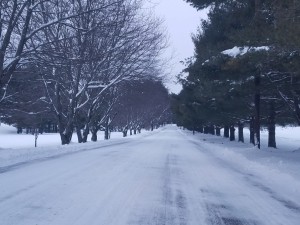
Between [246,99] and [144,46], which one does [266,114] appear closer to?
[246,99]

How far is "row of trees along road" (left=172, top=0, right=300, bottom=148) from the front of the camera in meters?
12.4

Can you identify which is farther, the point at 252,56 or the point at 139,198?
the point at 252,56

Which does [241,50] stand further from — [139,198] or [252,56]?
[139,198]

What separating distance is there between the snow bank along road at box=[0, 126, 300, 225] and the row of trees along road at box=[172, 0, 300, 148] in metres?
4.33

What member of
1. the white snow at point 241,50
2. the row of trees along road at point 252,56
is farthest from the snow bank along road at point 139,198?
the white snow at point 241,50

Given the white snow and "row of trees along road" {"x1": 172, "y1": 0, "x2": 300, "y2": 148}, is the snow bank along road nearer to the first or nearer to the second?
"row of trees along road" {"x1": 172, "y1": 0, "x2": 300, "y2": 148}

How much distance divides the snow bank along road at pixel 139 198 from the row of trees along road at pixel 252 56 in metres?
4.33

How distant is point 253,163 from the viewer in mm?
15414

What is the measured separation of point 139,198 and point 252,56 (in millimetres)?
7982

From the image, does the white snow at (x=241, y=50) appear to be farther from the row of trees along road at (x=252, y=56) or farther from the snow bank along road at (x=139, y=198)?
the snow bank along road at (x=139, y=198)

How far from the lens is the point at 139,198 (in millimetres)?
8203

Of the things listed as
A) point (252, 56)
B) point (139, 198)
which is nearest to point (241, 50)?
point (252, 56)

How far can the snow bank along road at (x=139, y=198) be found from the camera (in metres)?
6.54

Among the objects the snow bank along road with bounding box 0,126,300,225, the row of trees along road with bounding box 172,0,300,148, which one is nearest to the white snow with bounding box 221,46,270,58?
the row of trees along road with bounding box 172,0,300,148
